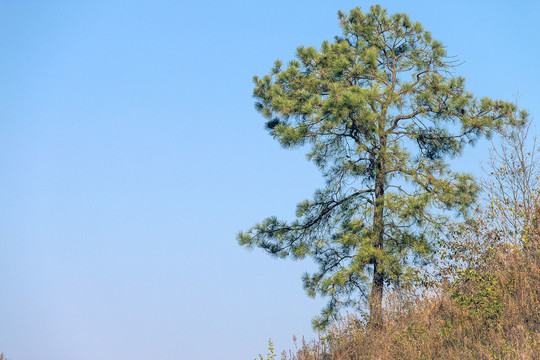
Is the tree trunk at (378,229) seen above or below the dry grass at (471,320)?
above

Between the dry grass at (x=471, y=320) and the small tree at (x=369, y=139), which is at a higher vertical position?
the small tree at (x=369, y=139)

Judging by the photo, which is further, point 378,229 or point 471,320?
point 378,229

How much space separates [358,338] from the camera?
32.1 ft

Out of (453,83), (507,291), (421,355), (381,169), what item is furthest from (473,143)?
(421,355)

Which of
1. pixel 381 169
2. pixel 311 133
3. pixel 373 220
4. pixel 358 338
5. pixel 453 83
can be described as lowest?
pixel 358 338

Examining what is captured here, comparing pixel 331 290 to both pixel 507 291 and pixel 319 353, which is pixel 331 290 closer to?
pixel 319 353

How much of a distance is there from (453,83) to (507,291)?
7461 mm

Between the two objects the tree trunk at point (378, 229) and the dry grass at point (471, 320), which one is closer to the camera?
the dry grass at point (471, 320)

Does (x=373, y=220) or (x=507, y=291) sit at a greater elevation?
(x=373, y=220)

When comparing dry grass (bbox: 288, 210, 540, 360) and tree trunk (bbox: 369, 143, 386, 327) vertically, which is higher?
tree trunk (bbox: 369, 143, 386, 327)

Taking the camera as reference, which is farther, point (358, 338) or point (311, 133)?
point (311, 133)

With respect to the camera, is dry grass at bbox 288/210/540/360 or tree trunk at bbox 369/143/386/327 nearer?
dry grass at bbox 288/210/540/360

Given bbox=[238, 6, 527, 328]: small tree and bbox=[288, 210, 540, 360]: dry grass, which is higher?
bbox=[238, 6, 527, 328]: small tree

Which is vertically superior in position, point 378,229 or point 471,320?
point 378,229
